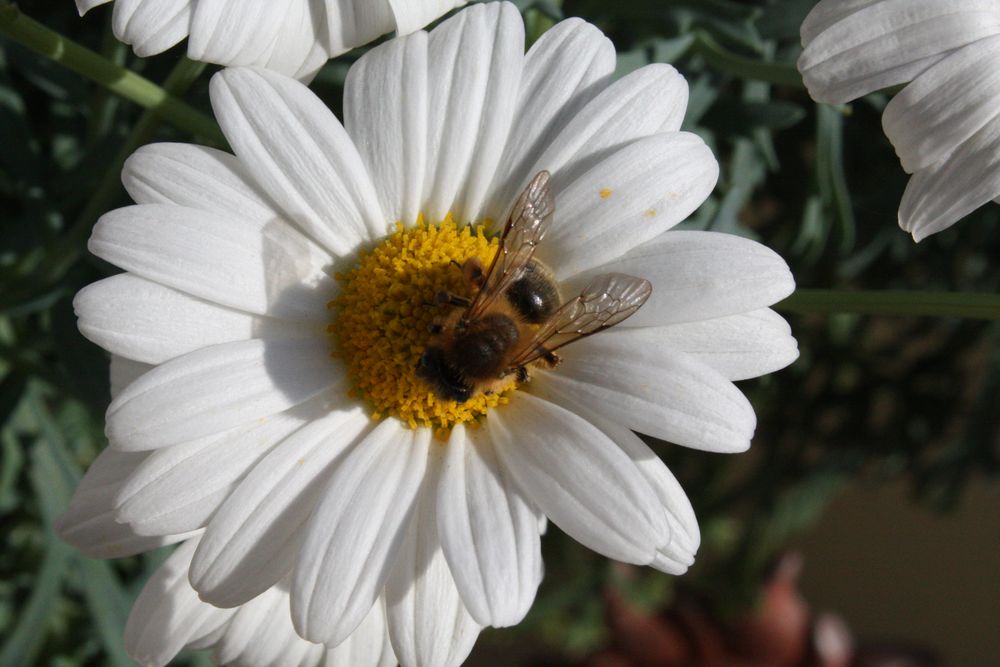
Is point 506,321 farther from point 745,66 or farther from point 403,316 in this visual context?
point 745,66

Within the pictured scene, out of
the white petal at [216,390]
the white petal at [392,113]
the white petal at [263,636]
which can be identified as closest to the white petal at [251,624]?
the white petal at [263,636]

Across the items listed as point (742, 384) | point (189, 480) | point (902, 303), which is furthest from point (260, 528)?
point (742, 384)

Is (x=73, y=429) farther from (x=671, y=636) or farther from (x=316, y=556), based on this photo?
(x=671, y=636)

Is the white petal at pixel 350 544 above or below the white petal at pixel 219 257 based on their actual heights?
below

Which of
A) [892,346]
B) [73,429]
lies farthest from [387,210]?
[892,346]

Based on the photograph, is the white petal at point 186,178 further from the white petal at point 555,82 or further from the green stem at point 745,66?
the green stem at point 745,66

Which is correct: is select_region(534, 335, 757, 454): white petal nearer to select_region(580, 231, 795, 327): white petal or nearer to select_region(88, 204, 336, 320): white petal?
select_region(580, 231, 795, 327): white petal
